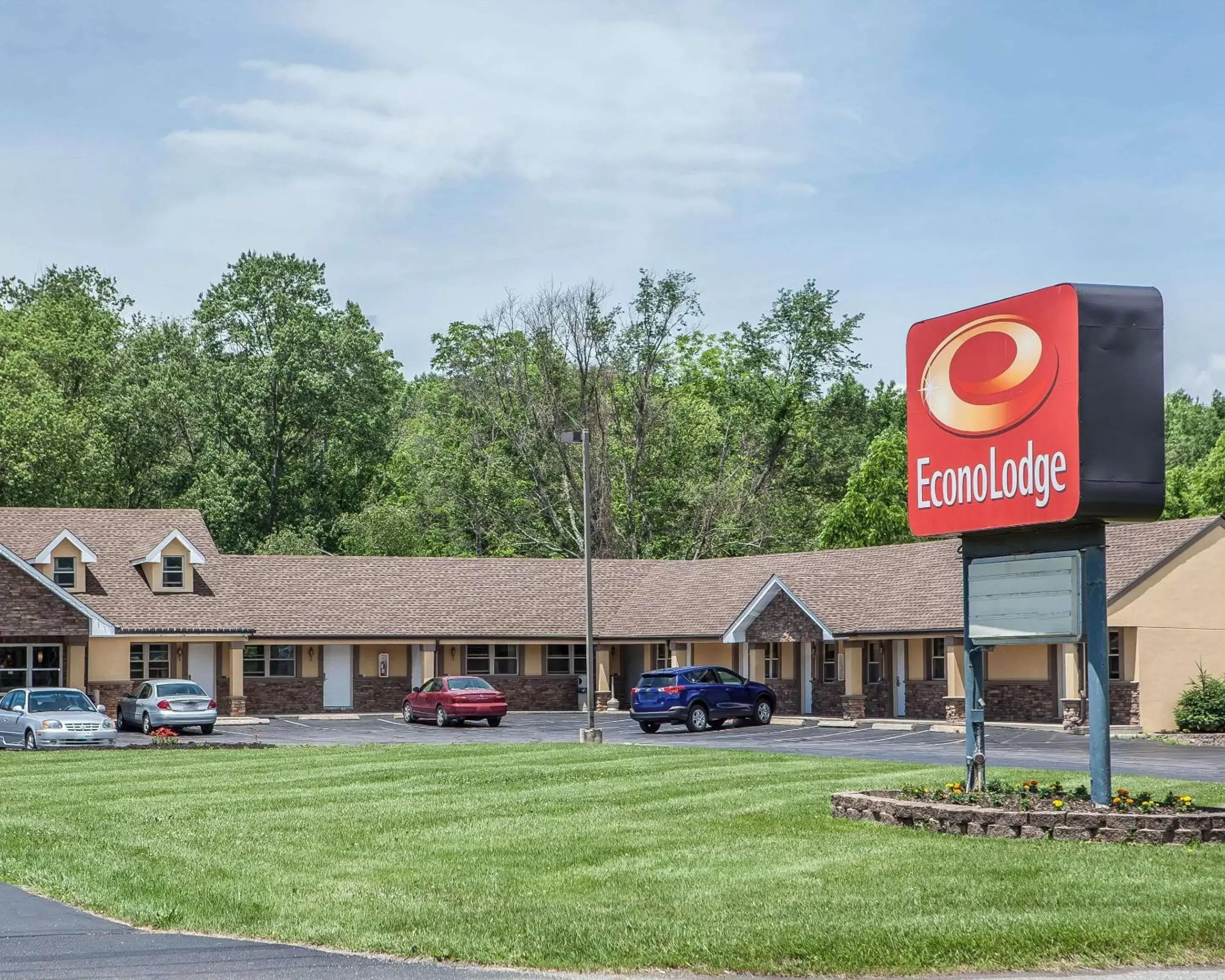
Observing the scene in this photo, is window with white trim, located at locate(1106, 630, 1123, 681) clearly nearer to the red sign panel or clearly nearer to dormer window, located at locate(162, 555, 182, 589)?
the red sign panel

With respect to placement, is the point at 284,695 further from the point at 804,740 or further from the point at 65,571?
the point at 804,740

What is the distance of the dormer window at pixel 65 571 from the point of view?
51219 mm

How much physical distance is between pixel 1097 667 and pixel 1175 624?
27.0 metres

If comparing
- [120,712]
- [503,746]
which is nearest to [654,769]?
[503,746]

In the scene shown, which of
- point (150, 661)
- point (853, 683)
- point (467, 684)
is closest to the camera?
point (467, 684)

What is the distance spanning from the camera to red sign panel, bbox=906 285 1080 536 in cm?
1800

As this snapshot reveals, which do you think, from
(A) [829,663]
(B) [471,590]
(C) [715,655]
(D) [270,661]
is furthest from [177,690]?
(A) [829,663]

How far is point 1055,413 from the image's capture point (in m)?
18.1

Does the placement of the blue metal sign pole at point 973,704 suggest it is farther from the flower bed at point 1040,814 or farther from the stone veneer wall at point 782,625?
the stone veneer wall at point 782,625

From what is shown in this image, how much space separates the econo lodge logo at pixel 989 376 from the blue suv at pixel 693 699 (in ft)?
75.2

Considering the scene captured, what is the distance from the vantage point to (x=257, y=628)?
52125 mm

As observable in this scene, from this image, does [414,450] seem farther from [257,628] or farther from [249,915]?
[249,915]

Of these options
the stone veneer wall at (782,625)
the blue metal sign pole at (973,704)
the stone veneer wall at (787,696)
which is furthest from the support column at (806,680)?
the blue metal sign pole at (973,704)

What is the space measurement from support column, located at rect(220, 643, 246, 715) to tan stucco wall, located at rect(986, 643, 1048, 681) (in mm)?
22883
